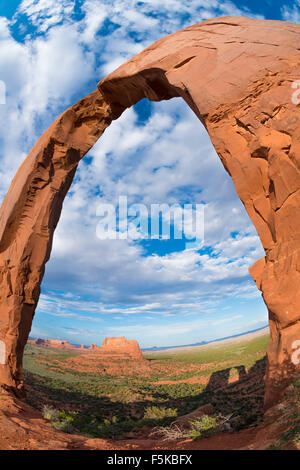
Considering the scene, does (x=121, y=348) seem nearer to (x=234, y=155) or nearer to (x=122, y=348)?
(x=122, y=348)

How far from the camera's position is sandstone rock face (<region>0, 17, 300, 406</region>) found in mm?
5688

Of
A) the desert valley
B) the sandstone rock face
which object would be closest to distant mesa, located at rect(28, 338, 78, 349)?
the desert valley

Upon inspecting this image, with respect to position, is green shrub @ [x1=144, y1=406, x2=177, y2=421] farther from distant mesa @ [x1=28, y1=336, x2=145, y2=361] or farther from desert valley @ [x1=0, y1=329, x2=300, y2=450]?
distant mesa @ [x1=28, y1=336, x2=145, y2=361]

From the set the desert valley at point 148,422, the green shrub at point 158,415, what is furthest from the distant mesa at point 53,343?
the green shrub at point 158,415

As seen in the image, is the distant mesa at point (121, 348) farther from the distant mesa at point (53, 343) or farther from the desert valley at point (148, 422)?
the desert valley at point (148, 422)

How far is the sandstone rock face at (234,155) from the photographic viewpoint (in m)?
5.69

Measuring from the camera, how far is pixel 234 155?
22.5 ft

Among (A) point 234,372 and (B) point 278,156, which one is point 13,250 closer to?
(B) point 278,156

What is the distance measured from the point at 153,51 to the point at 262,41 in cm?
422

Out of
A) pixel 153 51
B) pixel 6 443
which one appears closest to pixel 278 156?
pixel 153 51

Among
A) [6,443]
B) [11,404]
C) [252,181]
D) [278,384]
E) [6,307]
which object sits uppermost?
[252,181]

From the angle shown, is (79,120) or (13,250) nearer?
(13,250)

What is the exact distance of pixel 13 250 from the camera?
34.0ft

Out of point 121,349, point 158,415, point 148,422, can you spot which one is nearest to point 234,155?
point 148,422
